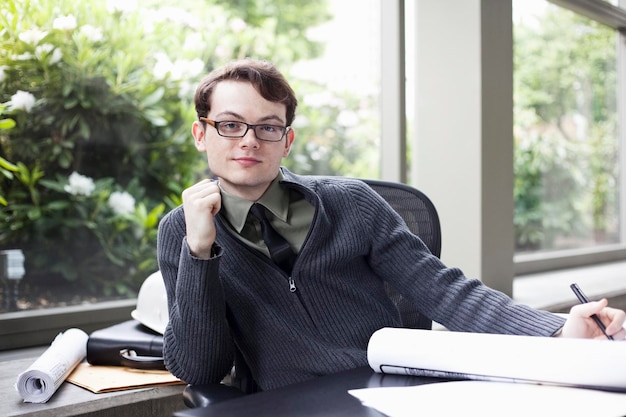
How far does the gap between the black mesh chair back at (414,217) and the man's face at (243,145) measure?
14.9 inches

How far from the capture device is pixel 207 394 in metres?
1.22

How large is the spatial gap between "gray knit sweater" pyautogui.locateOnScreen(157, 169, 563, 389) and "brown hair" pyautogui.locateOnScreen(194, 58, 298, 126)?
18 centimetres

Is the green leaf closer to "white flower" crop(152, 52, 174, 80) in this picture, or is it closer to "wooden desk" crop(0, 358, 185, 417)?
"white flower" crop(152, 52, 174, 80)

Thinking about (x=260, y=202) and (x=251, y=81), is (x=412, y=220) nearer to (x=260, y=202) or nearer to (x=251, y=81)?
(x=260, y=202)

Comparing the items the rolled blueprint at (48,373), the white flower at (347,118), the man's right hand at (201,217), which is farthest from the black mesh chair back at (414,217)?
the white flower at (347,118)

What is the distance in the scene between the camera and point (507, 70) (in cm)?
288

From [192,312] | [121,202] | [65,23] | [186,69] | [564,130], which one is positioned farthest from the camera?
[564,130]

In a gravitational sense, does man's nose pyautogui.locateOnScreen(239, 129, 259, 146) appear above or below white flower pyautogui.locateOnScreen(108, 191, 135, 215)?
above

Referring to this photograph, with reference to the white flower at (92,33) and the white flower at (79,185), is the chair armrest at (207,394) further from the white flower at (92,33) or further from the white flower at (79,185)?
the white flower at (92,33)

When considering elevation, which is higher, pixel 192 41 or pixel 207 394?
pixel 192 41

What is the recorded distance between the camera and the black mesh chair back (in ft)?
5.57

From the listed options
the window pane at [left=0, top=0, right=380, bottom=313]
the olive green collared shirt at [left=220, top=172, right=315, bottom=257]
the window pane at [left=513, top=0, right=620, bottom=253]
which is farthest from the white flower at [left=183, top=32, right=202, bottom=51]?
the window pane at [left=513, top=0, right=620, bottom=253]

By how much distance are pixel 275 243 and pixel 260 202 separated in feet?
0.28

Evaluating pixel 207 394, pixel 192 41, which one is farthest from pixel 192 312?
pixel 192 41
